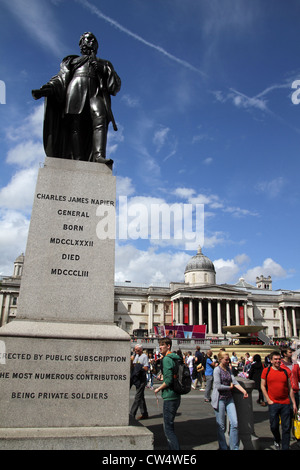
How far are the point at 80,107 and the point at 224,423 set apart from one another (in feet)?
20.3

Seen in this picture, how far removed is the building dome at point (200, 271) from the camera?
9188 centimetres

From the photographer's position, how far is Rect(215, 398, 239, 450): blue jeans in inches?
230

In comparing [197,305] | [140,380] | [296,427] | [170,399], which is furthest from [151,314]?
[170,399]

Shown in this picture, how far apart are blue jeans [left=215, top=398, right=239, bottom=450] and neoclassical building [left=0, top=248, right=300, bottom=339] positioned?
249ft

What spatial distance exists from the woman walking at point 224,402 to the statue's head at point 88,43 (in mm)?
6653

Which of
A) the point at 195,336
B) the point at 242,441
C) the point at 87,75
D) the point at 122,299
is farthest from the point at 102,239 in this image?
the point at 122,299

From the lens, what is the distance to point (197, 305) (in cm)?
8688

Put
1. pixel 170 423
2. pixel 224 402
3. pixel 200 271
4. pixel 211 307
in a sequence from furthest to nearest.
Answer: pixel 200 271, pixel 211 307, pixel 224 402, pixel 170 423

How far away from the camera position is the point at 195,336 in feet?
167

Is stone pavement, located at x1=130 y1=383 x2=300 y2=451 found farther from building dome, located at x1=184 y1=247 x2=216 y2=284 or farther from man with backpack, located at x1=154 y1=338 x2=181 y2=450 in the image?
building dome, located at x1=184 y1=247 x2=216 y2=284

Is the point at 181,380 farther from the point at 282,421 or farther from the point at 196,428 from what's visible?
the point at 196,428

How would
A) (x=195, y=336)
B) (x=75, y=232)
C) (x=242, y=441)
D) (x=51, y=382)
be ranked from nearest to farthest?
(x=51, y=382) → (x=75, y=232) → (x=242, y=441) → (x=195, y=336)
